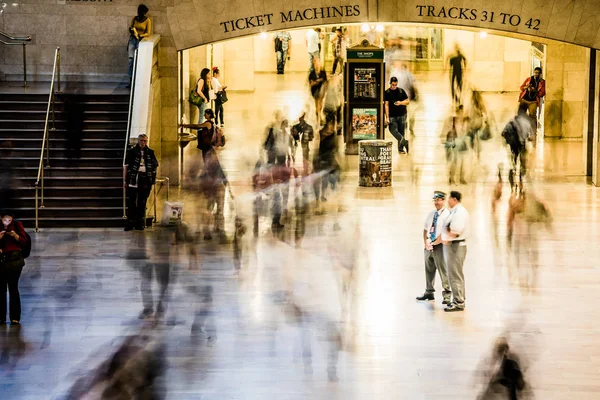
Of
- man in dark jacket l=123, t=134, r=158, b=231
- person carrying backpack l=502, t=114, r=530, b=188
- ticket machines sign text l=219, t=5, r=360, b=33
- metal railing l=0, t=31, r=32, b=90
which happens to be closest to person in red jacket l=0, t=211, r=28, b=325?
man in dark jacket l=123, t=134, r=158, b=231

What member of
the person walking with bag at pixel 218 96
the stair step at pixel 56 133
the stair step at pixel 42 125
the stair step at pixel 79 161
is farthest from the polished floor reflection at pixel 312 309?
the person walking with bag at pixel 218 96

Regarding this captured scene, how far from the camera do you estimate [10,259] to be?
17.0 m

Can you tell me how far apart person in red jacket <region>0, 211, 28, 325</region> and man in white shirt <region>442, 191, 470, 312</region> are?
5.63 m

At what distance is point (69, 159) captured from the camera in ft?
83.1

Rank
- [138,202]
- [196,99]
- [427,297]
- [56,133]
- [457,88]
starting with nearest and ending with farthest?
[427,297]
[138,202]
[56,133]
[196,99]
[457,88]

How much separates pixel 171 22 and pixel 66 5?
2.49 metres

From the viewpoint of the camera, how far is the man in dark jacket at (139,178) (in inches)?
922

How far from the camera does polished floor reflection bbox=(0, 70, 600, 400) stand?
48.6ft

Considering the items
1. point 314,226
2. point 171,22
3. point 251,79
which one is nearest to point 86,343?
point 314,226

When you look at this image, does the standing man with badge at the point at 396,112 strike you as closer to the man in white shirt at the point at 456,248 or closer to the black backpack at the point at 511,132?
the black backpack at the point at 511,132

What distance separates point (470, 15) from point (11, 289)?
14078 millimetres

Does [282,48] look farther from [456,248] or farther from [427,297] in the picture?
[456,248]

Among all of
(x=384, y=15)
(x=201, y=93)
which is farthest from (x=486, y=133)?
(x=201, y=93)

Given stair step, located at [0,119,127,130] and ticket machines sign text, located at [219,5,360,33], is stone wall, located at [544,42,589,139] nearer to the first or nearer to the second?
ticket machines sign text, located at [219,5,360,33]
